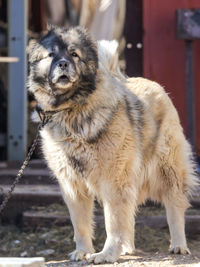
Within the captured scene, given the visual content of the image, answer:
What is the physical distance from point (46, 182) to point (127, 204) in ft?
7.31

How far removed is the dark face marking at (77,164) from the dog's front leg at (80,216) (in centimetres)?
22

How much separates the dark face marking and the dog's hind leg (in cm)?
96

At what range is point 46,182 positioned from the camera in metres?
7.41

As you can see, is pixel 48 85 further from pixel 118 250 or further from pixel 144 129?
pixel 118 250

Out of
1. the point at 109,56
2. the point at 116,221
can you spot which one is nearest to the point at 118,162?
the point at 116,221

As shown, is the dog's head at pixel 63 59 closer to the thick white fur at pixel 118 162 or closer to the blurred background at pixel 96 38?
the thick white fur at pixel 118 162

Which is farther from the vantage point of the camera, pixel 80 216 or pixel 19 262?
pixel 80 216

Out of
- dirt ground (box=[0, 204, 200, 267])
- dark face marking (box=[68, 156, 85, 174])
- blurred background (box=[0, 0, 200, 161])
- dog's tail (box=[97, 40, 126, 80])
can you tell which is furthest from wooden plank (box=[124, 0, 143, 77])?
dark face marking (box=[68, 156, 85, 174])

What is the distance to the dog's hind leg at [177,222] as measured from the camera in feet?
18.6

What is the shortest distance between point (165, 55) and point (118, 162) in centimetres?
333

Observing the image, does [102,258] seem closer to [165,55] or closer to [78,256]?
[78,256]

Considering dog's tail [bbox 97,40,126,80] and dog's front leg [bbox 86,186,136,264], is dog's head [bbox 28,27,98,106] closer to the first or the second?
dog's tail [bbox 97,40,126,80]

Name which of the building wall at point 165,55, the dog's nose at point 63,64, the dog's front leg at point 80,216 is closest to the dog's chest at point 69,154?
the dog's front leg at point 80,216

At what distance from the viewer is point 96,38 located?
8.11 metres
